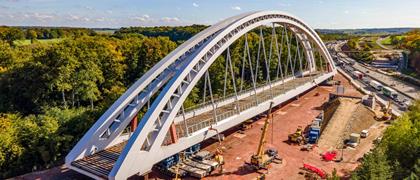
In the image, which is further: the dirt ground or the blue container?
the dirt ground

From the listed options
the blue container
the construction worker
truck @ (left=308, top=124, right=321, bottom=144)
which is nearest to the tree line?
the construction worker

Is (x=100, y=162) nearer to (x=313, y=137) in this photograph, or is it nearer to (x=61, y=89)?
(x=61, y=89)

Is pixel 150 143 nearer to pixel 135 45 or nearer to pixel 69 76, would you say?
pixel 69 76

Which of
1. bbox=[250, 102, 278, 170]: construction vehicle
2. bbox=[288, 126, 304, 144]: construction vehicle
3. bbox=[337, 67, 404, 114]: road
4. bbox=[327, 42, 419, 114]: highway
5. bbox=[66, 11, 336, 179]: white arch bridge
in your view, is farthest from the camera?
bbox=[327, 42, 419, 114]: highway

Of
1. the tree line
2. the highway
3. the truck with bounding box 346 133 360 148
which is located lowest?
the truck with bounding box 346 133 360 148

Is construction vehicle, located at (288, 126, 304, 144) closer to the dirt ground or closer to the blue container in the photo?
the blue container

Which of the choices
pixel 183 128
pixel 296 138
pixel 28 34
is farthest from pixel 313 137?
pixel 28 34
